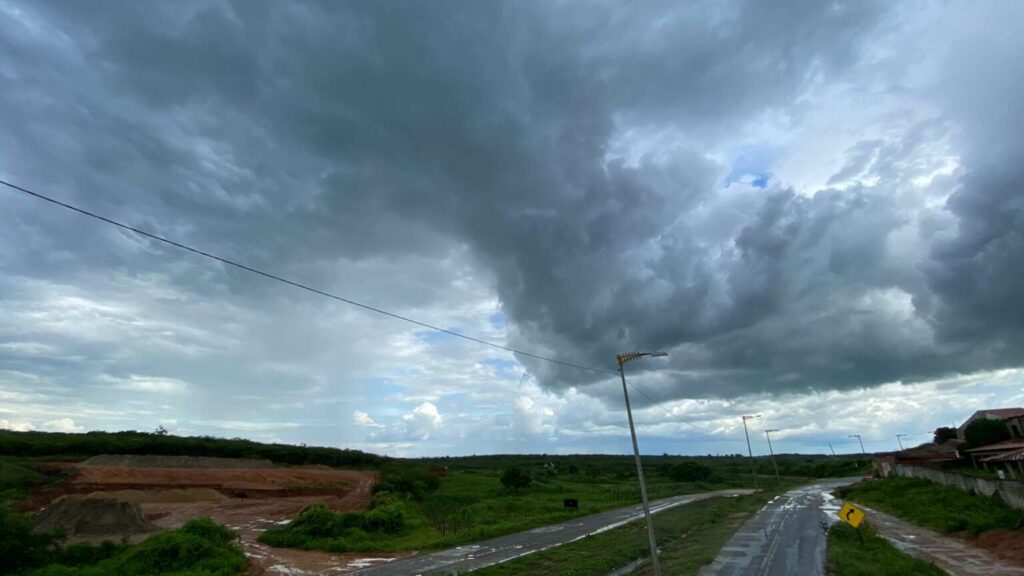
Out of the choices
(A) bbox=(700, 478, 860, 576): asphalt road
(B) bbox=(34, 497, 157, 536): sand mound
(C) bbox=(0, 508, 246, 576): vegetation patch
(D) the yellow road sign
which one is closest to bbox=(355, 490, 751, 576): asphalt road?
(C) bbox=(0, 508, 246, 576): vegetation patch

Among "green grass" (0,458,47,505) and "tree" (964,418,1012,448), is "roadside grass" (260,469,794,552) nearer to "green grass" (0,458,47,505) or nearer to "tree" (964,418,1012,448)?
"tree" (964,418,1012,448)

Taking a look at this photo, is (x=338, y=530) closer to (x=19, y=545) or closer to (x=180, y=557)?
(x=180, y=557)

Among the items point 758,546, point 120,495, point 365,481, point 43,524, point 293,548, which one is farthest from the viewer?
point 365,481

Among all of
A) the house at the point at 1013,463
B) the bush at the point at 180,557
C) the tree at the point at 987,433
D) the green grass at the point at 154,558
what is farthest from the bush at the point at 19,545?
the tree at the point at 987,433

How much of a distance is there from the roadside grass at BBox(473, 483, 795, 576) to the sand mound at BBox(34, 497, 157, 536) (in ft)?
113

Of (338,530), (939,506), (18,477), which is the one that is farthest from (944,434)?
(18,477)

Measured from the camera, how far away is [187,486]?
79.7 meters

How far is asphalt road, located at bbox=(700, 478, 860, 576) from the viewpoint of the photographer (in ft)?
85.7

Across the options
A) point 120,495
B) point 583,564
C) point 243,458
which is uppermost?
point 243,458

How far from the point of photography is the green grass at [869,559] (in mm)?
22984

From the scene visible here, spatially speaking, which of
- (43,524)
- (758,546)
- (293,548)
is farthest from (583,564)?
(43,524)

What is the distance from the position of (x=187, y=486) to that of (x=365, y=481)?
30308 millimetres

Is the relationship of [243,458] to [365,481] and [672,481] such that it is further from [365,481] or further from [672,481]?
[672,481]

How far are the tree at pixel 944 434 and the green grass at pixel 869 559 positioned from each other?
4515 inches
